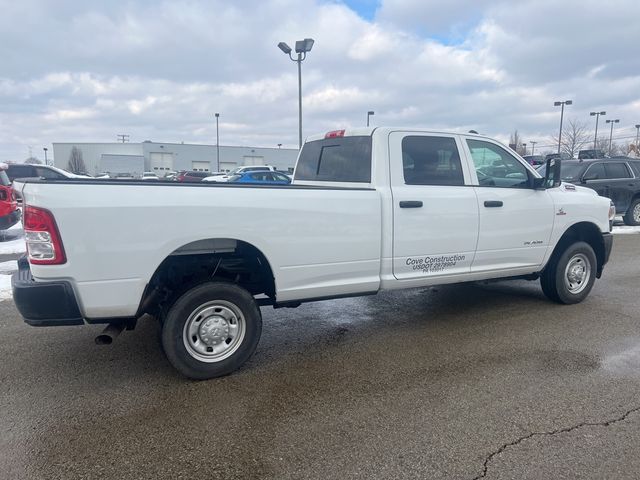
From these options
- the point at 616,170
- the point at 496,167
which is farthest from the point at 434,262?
the point at 616,170

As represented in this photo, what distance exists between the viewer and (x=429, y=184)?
4.59 meters

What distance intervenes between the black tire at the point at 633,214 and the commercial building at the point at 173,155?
73.9 meters

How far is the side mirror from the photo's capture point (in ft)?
16.8

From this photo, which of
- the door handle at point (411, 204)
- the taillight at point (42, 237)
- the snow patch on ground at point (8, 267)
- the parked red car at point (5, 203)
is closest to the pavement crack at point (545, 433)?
the door handle at point (411, 204)

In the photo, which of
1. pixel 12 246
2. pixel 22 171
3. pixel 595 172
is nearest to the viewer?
pixel 12 246

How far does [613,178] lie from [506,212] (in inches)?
378

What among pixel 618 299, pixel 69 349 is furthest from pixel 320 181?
pixel 618 299

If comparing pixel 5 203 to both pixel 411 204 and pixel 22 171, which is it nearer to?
pixel 22 171

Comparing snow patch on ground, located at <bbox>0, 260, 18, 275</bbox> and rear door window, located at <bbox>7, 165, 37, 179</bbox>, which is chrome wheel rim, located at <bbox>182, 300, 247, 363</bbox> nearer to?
snow patch on ground, located at <bbox>0, 260, 18, 275</bbox>

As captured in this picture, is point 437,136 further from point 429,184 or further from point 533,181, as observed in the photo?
point 533,181

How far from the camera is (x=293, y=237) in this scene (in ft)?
12.6

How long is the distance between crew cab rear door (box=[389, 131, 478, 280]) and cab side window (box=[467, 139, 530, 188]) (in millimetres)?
216

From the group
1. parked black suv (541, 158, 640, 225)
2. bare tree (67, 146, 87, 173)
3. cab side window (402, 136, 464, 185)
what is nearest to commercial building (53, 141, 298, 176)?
bare tree (67, 146, 87, 173)

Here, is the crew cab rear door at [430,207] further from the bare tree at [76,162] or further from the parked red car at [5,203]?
the bare tree at [76,162]
